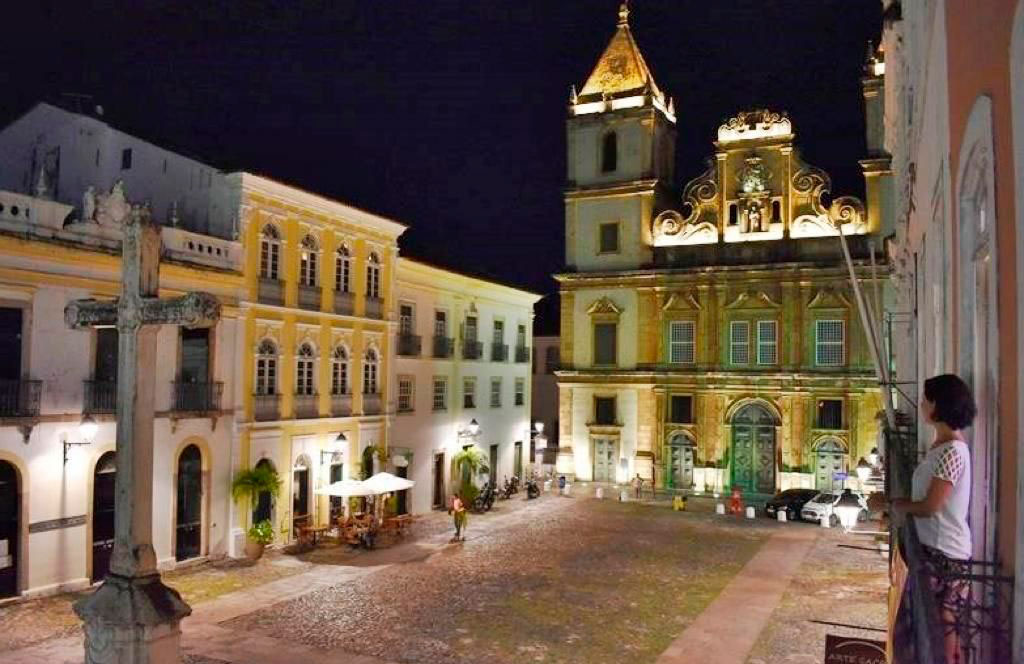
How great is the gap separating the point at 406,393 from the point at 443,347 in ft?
9.79

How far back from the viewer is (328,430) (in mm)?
27172

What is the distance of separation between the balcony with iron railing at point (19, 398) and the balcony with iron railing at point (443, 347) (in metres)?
16.7

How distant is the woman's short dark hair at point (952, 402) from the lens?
14.2ft

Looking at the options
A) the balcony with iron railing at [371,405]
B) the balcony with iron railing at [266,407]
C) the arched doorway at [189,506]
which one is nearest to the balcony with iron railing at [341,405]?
the balcony with iron railing at [371,405]

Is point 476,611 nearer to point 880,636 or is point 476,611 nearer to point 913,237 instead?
point 880,636

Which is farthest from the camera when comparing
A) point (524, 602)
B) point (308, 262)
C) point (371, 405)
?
point (371, 405)

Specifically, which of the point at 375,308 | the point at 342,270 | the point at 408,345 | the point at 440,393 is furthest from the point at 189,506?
the point at 440,393

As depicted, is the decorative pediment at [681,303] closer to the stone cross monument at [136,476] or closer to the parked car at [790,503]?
the parked car at [790,503]

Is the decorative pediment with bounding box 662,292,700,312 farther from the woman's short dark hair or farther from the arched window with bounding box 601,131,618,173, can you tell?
the woman's short dark hair

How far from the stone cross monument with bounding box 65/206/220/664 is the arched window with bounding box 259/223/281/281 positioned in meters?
15.8

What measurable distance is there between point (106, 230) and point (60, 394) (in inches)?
163

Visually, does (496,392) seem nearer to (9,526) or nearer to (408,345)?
(408,345)

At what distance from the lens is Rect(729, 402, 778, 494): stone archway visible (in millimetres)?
38844

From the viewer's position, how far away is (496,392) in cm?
3850
